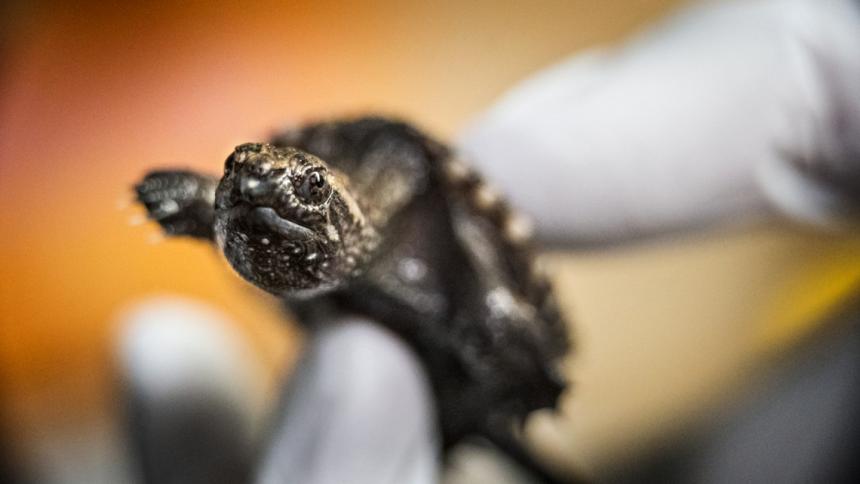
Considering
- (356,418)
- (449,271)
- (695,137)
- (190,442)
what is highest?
(695,137)

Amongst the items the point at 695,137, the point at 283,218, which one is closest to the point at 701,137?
the point at 695,137

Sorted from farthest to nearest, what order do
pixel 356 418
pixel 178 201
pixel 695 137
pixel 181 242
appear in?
1. pixel 181 242
2. pixel 695 137
3. pixel 356 418
4. pixel 178 201

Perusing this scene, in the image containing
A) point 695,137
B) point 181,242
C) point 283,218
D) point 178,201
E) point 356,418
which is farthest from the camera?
point 181,242

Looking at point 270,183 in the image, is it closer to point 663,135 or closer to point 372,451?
point 372,451

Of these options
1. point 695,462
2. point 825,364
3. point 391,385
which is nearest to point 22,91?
point 391,385

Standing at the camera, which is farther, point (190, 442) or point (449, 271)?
point (190, 442)

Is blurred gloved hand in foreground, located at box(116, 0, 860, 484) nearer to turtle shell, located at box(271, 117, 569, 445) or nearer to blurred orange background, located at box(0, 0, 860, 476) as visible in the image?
turtle shell, located at box(271, 117, 569, 445)

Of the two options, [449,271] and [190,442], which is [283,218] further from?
[190,442]

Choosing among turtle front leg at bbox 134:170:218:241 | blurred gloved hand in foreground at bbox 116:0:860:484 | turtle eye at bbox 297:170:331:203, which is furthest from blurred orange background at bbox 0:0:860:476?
turtle eye at bbox 297:170:331:203
